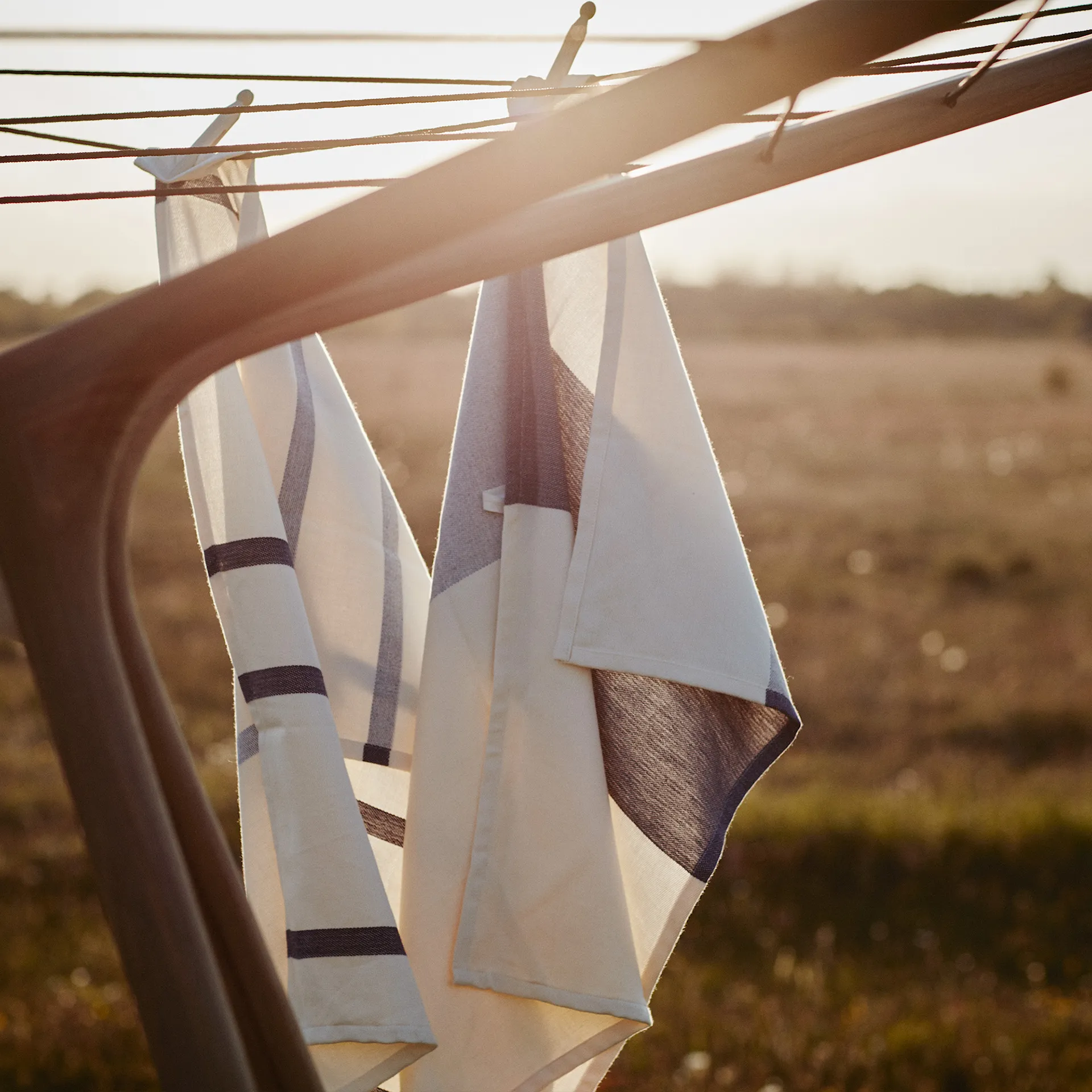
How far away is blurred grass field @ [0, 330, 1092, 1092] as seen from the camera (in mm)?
3107

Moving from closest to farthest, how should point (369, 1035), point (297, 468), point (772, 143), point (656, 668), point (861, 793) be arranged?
point (772, 143)
point (369, 1035)
point (656, 668)
point (297, 468)
point (861, 793)

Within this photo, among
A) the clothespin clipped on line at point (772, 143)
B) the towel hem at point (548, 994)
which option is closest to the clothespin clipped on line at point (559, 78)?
the clothespin clipped on line at point (772, 143)

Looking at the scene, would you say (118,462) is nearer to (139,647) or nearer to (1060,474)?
(139,647)

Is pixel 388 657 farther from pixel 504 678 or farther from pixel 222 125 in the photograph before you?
pixel 222 125

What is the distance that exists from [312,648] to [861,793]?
4.06 m

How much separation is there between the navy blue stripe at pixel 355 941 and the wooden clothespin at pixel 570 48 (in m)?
0.87

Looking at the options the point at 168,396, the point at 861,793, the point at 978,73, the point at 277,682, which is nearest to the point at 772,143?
the point at 978,73

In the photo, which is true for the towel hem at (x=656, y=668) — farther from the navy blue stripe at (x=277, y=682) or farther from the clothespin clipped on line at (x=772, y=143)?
the clothespin clipped on line at (x=772, y=143)

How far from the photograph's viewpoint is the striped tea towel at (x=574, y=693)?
1183 millimetres

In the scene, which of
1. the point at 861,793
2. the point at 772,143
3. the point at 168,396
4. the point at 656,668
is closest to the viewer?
the point at 168,396

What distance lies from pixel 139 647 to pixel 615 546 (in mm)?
614

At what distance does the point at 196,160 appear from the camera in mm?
1246

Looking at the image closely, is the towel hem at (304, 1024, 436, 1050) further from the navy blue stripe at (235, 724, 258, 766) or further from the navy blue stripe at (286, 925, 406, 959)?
the navy blue stripe at (235, 724, 258, 766)

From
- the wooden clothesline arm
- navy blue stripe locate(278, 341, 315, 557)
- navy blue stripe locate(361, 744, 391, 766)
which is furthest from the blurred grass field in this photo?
the wooden clothesline arm
